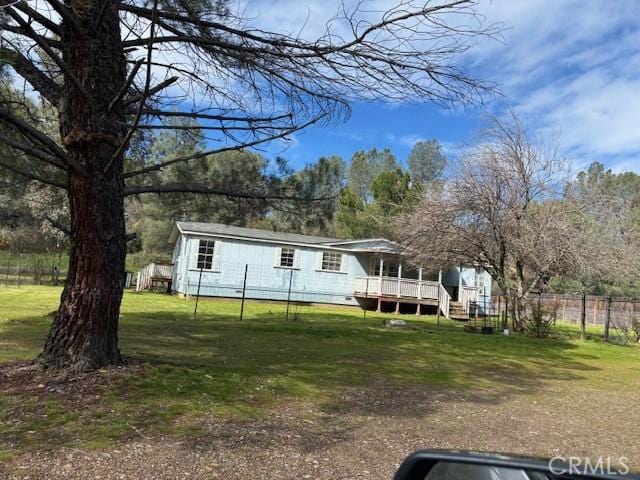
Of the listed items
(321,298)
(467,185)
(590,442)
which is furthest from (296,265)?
(590,442)

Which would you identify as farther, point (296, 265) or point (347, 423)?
point (296, 265)

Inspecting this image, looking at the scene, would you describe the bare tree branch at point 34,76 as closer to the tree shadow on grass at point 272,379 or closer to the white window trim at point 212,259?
the tree shadow on grass at point 272,379

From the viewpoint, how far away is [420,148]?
142ft

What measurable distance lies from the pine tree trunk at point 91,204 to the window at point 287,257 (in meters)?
18.7

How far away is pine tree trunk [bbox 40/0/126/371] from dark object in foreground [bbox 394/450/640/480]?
4.57m

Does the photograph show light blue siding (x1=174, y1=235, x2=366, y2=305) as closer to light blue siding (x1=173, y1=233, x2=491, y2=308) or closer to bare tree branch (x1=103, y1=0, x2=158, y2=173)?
light blue siding (x1=173, y1=233, x2=491, y2=308)

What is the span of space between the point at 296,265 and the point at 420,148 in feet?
74.8

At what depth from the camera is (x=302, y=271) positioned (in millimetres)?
24531

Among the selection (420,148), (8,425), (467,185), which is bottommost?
(8,425)

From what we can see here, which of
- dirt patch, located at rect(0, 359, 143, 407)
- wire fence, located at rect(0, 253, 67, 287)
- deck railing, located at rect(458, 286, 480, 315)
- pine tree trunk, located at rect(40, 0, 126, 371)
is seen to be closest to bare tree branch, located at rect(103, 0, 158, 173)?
pine tree trunk, located at rect(40, 0, 126, 371)

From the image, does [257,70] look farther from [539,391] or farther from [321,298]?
[321,298]

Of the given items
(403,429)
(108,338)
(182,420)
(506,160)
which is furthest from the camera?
(506,160)

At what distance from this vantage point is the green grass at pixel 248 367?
4.34 m

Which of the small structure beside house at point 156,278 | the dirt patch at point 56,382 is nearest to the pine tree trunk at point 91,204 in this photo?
the dirt patch at point 56,382
